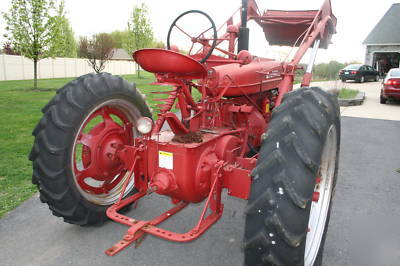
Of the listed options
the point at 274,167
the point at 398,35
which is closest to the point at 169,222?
the point at 274,167

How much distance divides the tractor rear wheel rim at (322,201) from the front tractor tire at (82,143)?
1788 mm

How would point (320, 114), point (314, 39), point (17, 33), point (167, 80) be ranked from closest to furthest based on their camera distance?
1. point (320, 114)
2. point (167, 80)
3. point (314, 39)
4. point (17, 33)

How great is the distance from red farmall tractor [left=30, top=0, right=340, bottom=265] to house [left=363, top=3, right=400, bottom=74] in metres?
32.6

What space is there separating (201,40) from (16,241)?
2.60m

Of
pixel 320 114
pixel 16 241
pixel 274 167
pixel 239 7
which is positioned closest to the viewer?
pixel 274 167

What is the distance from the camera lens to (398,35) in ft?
102

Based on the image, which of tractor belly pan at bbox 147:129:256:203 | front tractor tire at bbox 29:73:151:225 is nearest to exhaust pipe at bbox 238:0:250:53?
front tractor tire at bbox 29:73:151:225

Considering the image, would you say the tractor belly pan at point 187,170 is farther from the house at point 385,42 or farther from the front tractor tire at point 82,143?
the house at point 385,42

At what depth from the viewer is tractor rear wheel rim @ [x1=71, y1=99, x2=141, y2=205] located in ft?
9.95

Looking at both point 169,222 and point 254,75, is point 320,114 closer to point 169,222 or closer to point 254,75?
point 254,75

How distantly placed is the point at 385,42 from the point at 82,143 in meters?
34.9

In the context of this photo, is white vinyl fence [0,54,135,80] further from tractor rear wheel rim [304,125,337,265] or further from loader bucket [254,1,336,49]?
tractor rear wheel rim [304,125,337,265]

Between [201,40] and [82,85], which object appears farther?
[201,40]

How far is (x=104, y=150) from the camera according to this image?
3.11 m
